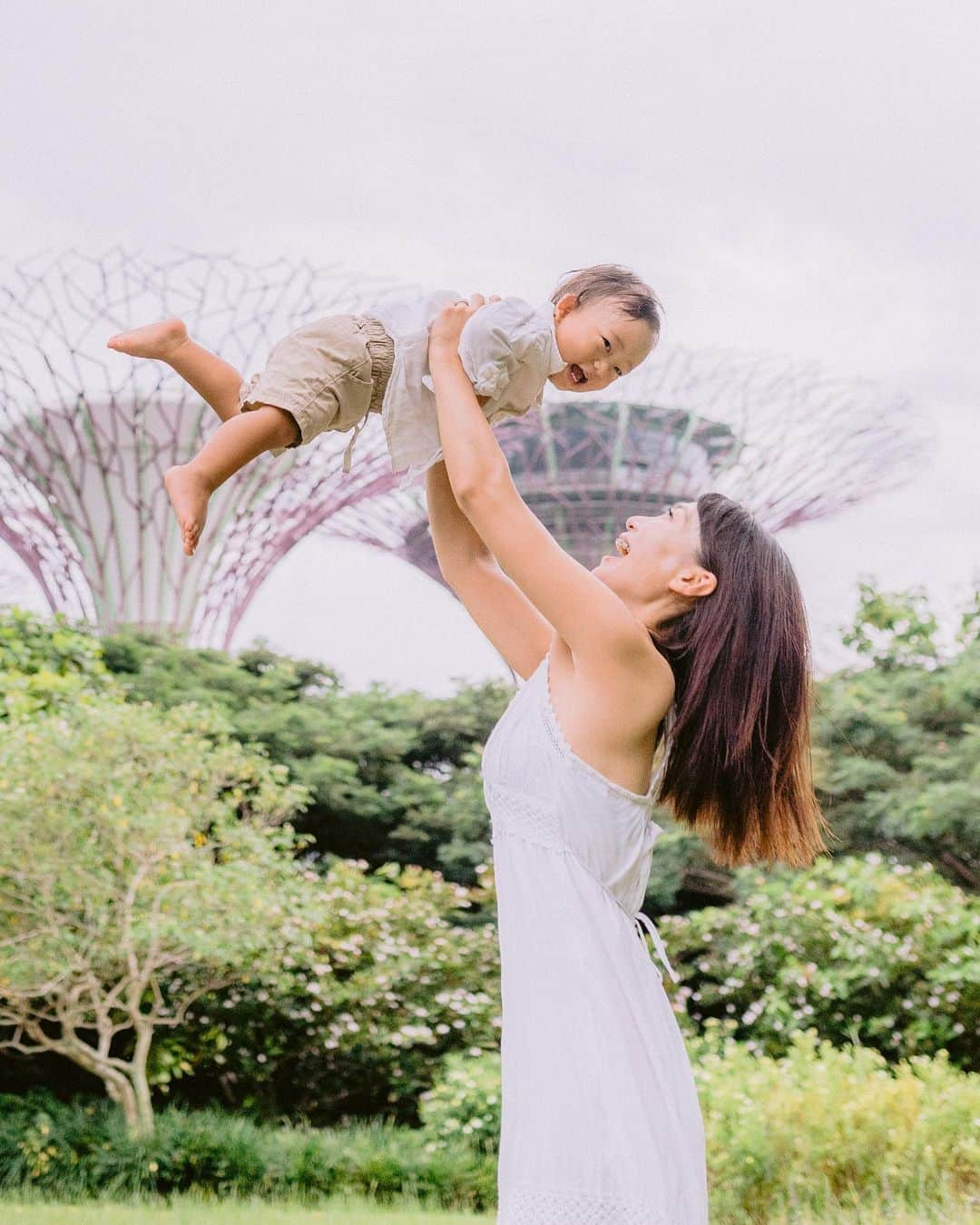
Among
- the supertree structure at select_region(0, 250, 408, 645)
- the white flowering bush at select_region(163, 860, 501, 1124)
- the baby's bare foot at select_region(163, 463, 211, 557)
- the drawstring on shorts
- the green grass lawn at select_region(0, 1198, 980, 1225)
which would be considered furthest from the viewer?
the supertree structure at select_region(0, 250, 408, 645)

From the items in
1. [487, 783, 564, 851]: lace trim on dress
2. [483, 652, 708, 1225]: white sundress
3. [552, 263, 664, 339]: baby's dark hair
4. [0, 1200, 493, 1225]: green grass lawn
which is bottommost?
[0, 1200, 493, 1225]: green grass lawn

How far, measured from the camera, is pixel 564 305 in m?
2.04

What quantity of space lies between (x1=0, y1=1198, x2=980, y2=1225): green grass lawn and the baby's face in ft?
12.1

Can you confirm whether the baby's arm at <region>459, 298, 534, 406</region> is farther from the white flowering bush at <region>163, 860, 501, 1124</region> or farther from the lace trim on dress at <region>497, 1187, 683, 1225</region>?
the white flowering bush at <region>163, 860, 501, 1124</region>

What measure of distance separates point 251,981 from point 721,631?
602cm

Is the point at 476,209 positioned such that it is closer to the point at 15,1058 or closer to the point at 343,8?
the point at 343,8

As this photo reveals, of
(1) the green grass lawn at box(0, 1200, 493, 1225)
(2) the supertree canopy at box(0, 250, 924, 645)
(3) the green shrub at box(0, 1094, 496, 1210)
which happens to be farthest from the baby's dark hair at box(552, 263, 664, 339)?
(2) the supertree canopy at box(0, 250, 924, 645)

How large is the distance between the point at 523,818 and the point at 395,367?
1.81ft

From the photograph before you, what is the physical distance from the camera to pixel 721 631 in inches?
61.2

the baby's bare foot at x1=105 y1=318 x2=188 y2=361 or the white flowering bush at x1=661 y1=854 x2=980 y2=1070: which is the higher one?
the baby's bare foot at x1=105 y1=318 x2=188 y2=361

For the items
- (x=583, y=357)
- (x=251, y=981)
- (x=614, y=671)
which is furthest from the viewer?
(x=251, y=981)

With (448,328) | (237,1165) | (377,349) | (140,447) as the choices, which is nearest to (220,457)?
(377,349)

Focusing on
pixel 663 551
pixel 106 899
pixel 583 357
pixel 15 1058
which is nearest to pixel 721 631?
pixel 663 551

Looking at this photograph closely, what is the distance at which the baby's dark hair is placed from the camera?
2027mm
